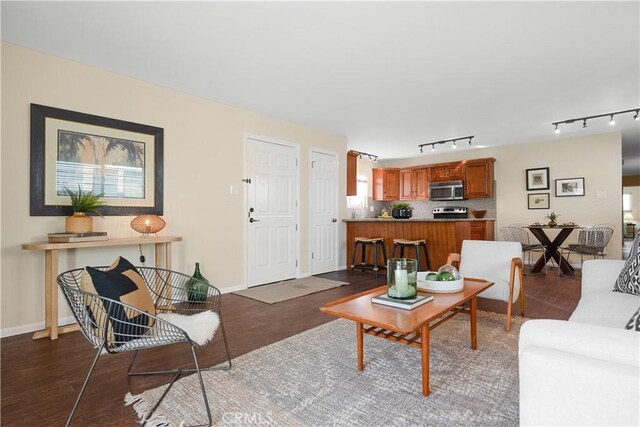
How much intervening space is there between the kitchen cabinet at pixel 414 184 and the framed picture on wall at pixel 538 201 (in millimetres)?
2071

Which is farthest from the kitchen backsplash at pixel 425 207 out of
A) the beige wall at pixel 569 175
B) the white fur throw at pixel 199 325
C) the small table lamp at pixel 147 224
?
the white fur throw at pixel 199 325

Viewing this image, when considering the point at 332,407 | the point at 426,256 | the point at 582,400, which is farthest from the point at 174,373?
the point at 426,256

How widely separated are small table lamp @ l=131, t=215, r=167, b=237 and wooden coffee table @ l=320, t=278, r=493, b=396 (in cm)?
216

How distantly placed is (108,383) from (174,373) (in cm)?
36

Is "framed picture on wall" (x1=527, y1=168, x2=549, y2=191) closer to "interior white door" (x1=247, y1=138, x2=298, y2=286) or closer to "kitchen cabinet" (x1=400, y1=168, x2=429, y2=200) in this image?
"kitchen cabinet" (x1=400, y1=168, x2=429, y2=200)

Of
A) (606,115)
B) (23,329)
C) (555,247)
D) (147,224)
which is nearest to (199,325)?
(147,224)

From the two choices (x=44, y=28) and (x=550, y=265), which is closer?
(x=44, y=28)

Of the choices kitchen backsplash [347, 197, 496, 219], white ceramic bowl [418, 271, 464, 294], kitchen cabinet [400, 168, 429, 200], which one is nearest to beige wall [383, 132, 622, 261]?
kitchen backsplash [347, 197, 496, 219]

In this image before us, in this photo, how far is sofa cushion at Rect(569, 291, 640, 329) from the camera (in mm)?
1693

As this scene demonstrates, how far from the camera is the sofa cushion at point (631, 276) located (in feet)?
6.75

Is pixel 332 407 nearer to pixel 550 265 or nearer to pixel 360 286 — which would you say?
pixel 360 286

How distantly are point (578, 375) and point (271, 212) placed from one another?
13.8 ft

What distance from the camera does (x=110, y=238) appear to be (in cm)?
321

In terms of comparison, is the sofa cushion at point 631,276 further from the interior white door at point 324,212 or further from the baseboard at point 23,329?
the baseboard at point 23,329
